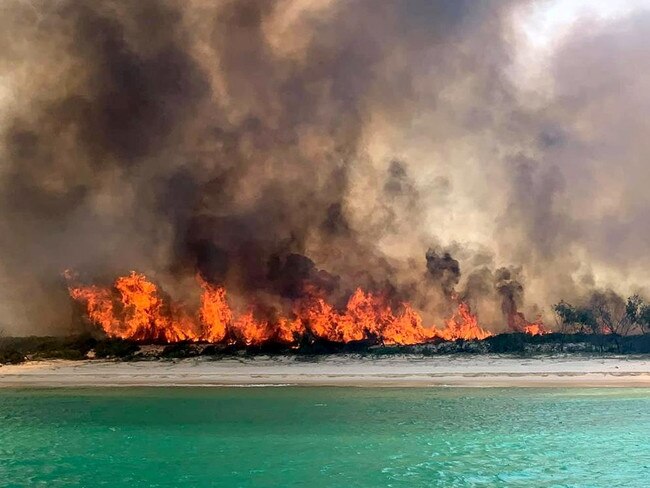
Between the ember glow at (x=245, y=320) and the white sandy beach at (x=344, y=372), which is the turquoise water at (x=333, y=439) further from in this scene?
the ember glow at (x=245, y=320)

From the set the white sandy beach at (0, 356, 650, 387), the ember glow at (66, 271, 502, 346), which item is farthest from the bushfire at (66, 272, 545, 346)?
the white sandy beach at (0, 356, 650, 387)

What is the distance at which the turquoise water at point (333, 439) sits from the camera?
20625mm

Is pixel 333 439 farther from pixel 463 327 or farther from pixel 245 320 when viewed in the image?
pixel 463 327

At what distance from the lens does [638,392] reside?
132 feet

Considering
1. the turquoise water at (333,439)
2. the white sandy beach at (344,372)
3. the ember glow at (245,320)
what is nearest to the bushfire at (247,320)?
the ember glow at (245,320)

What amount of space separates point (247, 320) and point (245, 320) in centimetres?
19

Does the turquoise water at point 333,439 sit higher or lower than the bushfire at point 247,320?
lower

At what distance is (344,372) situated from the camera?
51.1 m

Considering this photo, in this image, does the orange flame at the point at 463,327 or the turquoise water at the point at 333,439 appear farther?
the orange flame at the point at 463,327

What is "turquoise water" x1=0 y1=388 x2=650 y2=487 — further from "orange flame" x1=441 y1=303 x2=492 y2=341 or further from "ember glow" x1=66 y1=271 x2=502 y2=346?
"orange flame" x1=441 y1=303 x2=492 y2=341

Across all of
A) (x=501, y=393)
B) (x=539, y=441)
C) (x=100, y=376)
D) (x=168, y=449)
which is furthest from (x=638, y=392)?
(x=100, y=376)

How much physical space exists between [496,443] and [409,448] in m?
3.90

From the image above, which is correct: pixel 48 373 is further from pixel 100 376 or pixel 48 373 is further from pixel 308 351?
pixel 308 351

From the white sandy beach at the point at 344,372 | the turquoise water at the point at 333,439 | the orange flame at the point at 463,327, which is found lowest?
the turquoise water at the point at 333,439
